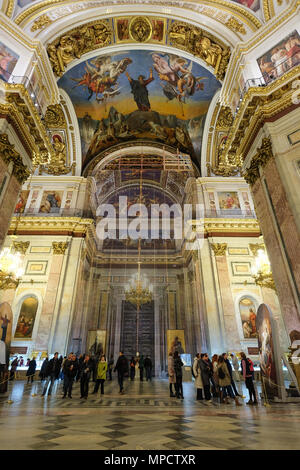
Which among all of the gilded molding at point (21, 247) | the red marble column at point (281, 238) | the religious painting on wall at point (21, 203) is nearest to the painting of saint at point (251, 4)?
the red marble column at point (281, 238)

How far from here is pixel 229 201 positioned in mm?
14086

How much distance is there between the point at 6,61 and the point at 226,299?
38.5 feet

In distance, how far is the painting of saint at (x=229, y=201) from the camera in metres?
13.9

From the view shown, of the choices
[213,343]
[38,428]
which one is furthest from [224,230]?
[38,428]

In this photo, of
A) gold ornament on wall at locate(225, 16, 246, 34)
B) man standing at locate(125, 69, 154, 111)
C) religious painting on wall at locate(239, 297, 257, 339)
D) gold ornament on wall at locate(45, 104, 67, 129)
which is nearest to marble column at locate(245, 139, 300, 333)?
gold ornament on wall at locate(225, 16, 246, 34)

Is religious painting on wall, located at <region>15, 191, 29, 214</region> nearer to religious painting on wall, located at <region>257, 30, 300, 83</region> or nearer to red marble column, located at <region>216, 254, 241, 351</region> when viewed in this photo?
red marble column, located at <region>216, 254, 241, 351</region>

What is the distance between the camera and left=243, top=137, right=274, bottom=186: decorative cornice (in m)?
6.66

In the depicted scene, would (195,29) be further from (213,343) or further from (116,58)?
(213,343)

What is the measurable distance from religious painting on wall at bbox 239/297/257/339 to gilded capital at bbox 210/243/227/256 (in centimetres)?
234

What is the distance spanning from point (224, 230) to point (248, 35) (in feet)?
26.1

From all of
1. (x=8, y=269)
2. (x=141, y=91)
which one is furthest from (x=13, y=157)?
(x=141, y=91)

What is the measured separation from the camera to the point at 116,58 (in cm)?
1127

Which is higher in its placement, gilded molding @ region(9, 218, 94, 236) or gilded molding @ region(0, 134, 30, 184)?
gilded molding @ region(9, 218, 94, 236)

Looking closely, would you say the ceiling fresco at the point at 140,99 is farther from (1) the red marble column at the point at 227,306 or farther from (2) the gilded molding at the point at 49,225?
(1) the red marble column at the point at 227,306
